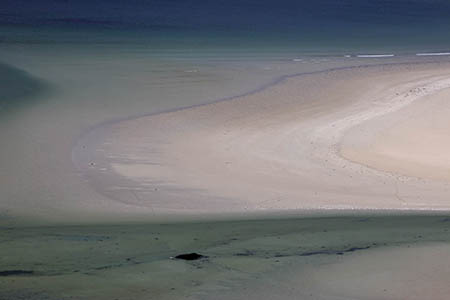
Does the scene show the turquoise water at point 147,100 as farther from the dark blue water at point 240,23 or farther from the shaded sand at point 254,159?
the shaded sand at point 254,159

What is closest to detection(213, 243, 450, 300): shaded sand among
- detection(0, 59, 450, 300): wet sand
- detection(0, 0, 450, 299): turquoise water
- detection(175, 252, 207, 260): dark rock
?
detection(0, 59, 450, 300): wet sand

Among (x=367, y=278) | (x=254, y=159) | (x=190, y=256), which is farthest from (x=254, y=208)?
(x=367, y=278)

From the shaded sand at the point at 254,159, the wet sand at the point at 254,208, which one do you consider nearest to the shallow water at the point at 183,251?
the wet sand at the point at 254,208

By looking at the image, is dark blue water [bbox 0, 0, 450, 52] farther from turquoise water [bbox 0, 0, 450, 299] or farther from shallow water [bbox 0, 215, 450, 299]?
shallow water [bbox 0, 215, 450, 299]

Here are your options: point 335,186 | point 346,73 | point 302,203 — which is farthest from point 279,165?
point 346,73

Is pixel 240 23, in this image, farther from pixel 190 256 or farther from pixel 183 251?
pixel 190 256

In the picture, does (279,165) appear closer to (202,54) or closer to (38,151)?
(38,151)
